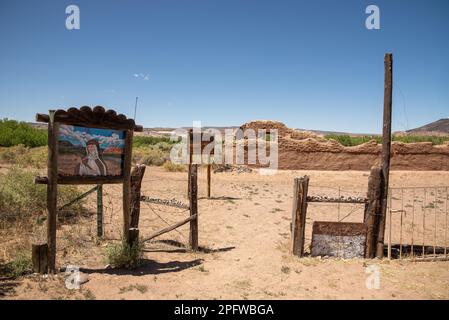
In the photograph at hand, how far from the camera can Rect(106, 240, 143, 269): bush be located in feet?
19.9

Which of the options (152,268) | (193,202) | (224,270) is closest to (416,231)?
(224,270)

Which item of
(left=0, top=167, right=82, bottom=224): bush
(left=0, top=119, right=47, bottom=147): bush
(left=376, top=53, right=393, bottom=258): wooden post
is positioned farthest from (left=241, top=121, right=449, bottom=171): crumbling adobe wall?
(left=0, top=119, right=47, bottom=147): bush

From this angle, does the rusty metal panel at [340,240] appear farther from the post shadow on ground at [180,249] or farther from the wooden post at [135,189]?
the wooden post at [135,189]

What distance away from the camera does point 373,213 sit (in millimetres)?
6781

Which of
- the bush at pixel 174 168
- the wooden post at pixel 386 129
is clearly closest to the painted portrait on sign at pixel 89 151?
the wooden post at pixel 386 129

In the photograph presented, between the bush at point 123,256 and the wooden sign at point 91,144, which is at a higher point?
the wooden sign at point 91,144

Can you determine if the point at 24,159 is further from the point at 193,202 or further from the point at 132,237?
the point at 132,237

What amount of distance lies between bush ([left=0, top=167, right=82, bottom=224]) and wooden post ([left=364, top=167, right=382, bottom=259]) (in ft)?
23.5

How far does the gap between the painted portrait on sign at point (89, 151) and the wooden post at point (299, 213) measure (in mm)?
3369

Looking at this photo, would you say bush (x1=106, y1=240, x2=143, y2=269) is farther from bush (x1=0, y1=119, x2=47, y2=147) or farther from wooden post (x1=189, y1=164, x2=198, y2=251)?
bush (x1=0, y1=119, x2=47, y2=147)

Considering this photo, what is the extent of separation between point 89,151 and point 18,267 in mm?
2129

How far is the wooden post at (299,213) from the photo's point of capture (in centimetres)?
674
